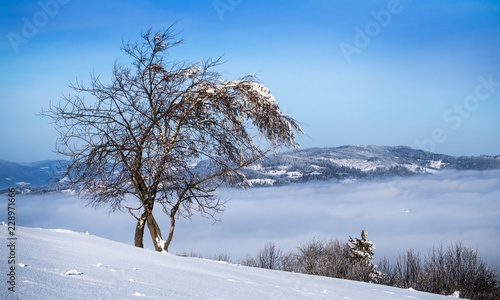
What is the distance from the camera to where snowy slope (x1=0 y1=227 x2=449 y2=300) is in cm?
328

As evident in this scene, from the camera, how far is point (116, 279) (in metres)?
4.04

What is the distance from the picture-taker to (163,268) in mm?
5434

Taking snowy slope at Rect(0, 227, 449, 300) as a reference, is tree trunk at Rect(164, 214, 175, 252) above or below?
above

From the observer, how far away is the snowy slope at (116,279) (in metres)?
3.28

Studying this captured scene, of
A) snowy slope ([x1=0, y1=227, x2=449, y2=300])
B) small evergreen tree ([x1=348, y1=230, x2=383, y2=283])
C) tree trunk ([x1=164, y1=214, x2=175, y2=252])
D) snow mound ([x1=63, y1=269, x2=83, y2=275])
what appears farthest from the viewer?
small evergreen tree ([x1=348, y1=230, x2=383, y2=283])

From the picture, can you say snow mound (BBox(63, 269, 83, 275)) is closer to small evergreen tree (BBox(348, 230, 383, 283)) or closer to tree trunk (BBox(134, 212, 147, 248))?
tree trunk (BBox(134, 212, 147, 248))

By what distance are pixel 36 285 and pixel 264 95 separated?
8.82 m

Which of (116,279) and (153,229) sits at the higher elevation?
(153,229)

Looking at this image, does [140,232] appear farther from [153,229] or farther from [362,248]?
[362,248]

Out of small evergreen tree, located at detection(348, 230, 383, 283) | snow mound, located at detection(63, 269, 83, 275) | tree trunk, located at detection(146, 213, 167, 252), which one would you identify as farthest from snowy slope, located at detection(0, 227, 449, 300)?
small evergreen tree, located at detection(348, 230, 383, 283)

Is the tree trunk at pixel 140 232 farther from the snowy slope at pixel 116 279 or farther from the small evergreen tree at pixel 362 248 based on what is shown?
the small evergreen tree at pixel 362 248

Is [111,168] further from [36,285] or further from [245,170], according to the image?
[36,285]

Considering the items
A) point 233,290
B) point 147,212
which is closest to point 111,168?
point 147,212

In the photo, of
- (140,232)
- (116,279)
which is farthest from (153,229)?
(116,279)
